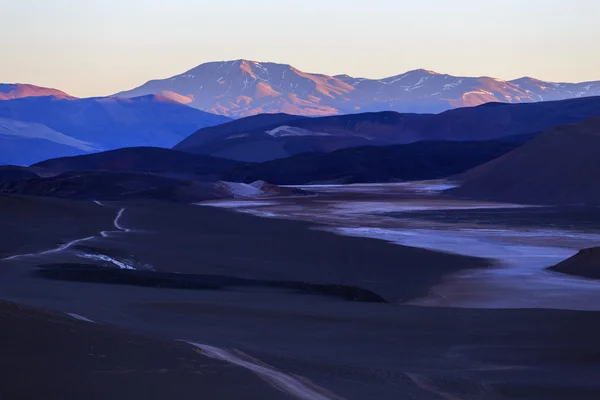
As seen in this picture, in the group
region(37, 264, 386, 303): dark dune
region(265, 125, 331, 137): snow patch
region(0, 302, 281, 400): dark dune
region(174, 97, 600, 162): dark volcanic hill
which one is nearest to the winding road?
region(37, 264, 386, 303): dark dune

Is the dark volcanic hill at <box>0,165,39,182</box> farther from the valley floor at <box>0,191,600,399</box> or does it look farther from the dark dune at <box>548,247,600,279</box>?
the dark dune at <box>548,247,600,279</box>

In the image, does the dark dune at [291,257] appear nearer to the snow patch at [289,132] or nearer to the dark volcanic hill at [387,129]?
the dark volcanic hill at [387,129]

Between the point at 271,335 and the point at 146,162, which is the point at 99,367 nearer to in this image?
the point at 271,335

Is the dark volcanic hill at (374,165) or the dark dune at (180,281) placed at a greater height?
the dark volcanic hill at (374,165)

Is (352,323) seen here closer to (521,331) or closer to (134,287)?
(521,331)

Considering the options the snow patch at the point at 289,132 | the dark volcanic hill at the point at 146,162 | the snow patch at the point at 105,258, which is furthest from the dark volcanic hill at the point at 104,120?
the snow patch at the point at 105,258
